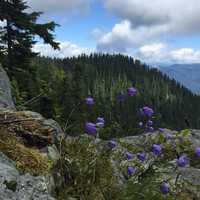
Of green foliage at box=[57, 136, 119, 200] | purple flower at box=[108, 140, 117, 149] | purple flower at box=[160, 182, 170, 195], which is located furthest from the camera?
purple flower at box=[108, 140, 117, 149]

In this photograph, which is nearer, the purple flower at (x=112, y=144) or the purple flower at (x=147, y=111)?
the purple flower at (x=112, y=144)

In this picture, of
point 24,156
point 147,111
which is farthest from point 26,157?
point 147,111

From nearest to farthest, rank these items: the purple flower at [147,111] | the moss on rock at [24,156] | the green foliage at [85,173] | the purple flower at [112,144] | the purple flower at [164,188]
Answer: the moss on rock at [24,156]
the green foliage at [85,173]
the purple flower at [164,188]
the purple flower at [112,144]
the purple flower at [147,111]

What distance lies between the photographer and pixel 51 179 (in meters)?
4.05

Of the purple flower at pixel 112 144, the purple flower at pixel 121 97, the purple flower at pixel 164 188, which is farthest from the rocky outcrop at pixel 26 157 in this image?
the purple flower at pixel 164 188

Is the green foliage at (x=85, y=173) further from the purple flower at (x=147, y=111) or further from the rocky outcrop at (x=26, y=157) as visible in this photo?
the purple flower at (x=147, y=111)

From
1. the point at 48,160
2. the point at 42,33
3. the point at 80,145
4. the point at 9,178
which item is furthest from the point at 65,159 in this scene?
the point at 42,33

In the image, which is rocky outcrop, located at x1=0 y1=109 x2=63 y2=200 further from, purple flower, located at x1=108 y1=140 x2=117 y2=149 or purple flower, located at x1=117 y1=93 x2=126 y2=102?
purple flower, located at x1=117 y1=93 x2=126 y2=102

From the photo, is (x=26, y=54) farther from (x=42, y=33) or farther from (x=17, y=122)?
(x=17, y=122)

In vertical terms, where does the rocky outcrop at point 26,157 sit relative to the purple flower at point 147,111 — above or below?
below

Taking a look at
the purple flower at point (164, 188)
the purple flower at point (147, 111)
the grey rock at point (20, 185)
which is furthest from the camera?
the purple flower at point (147, 111)

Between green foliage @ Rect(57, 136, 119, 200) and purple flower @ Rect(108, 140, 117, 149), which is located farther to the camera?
purple flower @ Rect(108, 140, 117, 149)

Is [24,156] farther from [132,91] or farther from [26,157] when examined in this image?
[132,91]

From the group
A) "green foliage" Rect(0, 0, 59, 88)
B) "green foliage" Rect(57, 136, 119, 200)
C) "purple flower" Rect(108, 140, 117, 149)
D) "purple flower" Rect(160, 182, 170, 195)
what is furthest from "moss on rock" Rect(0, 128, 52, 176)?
"green foliage" Rect(0, 0, 59, 88)
